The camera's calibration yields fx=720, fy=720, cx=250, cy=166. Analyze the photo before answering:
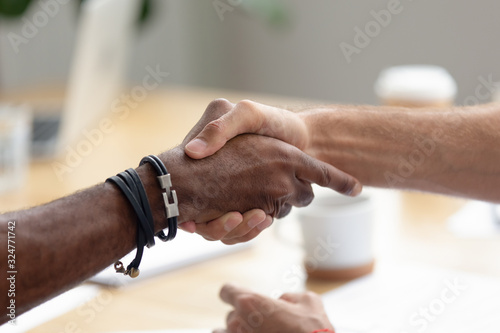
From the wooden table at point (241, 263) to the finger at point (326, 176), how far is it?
6.0 inches

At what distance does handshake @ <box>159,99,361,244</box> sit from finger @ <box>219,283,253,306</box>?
7 cm

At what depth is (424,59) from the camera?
291 cm

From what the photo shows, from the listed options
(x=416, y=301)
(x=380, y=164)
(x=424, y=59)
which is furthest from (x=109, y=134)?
(x=424, y=59)

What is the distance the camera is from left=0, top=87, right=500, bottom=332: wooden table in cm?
100

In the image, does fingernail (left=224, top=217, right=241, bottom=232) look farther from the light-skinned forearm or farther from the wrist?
the light-skinned forearm

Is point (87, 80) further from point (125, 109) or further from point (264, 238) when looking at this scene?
point (264, 238)

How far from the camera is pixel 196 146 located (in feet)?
3.08

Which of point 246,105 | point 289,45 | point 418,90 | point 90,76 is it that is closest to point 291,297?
point 246,105

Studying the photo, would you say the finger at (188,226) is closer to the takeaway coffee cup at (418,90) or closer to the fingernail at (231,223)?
the fingernail at (231,223)

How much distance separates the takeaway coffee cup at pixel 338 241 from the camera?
1.08 meters

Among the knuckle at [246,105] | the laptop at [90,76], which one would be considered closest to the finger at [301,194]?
the knuckle at [246,105]

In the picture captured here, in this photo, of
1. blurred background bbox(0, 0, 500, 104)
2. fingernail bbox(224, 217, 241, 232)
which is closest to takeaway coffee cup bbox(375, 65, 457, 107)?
fingernail bbox(224, 217, 241, 232)

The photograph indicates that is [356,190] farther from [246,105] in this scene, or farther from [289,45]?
[289,45]

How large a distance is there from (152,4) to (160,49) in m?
0.83
